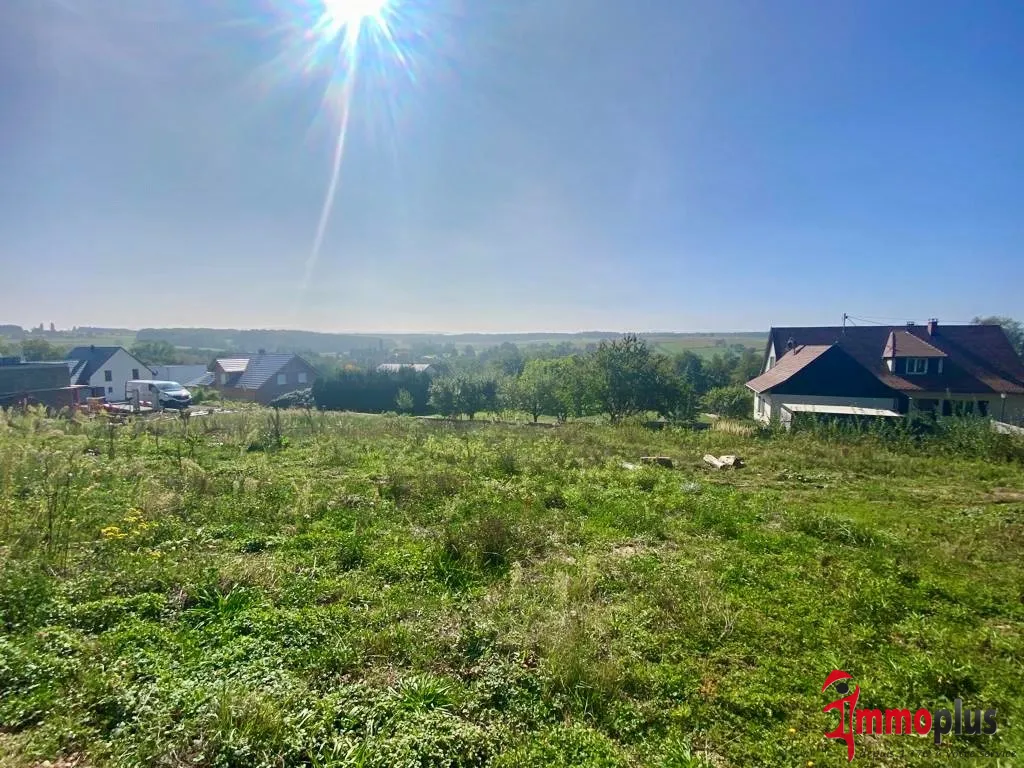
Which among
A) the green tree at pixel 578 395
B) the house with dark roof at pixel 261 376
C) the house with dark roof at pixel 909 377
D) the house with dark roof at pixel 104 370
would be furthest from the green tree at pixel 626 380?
the house with dark roof at pixel 104 370

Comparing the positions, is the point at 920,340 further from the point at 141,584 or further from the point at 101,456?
the point at 101,456

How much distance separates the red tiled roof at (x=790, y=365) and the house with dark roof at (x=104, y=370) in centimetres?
4738

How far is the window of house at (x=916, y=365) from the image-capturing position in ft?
76.5

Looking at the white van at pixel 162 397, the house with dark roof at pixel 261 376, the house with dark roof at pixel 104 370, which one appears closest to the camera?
the white van at pixel 162 397

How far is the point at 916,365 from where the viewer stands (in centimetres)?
2348

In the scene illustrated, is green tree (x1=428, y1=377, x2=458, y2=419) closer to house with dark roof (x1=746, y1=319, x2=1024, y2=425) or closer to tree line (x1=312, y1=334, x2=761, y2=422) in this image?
tree line (x1=312, y1=334, x2=761, y2=422)

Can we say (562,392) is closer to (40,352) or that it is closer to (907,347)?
(907,347)

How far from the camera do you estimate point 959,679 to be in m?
3.60

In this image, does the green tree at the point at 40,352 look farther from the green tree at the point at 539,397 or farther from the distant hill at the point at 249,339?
the distant hill at the point at 249,339

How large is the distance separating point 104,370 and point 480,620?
49003mm

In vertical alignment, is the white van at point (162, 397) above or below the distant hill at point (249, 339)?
below

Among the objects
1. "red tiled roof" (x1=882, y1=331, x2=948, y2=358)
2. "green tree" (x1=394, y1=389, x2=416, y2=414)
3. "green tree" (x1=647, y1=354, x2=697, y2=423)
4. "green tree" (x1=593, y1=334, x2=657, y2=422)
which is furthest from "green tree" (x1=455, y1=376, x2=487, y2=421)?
"red tiled roof" (x1=882, y1=331, x2=948, y2=358)

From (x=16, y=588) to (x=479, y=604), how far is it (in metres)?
4.46

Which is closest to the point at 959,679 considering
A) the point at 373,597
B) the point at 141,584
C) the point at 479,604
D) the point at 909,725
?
the point at 909,725
